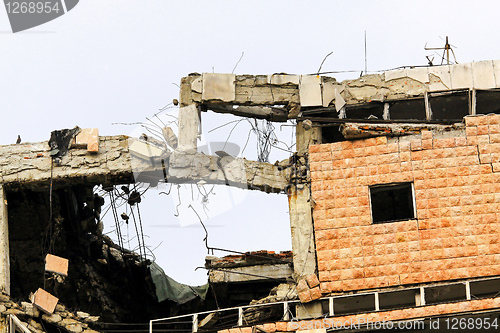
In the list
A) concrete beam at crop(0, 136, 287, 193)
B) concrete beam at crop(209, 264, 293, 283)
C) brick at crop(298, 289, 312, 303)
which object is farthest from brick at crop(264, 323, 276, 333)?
concrete beam at crop(209, 264, 293, 283)

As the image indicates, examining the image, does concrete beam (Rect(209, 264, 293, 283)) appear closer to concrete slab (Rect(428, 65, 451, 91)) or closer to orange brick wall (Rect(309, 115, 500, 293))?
orange brick wall (Rect(309, 115, 500, 293))

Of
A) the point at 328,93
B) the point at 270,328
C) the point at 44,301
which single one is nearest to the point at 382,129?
the point at 328,93

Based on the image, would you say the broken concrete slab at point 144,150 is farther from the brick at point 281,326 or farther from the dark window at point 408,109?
the dark window at point 408,109

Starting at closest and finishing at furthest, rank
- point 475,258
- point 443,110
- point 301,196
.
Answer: point 475,258 → point 301,196 → point 443,110

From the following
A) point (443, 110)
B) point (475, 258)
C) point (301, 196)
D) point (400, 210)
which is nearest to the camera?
point (475, 258)

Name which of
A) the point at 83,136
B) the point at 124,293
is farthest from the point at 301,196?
the point at 124,293

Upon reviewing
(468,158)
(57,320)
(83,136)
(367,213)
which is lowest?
(57,320)

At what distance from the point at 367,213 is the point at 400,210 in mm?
3468

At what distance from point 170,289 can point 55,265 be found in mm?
4832

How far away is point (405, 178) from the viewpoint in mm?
17750

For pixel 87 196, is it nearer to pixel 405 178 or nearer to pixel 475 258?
pixel 405 178

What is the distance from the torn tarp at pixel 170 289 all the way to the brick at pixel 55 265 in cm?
429

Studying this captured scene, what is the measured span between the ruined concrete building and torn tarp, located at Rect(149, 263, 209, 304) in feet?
9.66

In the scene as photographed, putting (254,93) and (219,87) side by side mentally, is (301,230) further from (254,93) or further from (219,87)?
(219,87)
